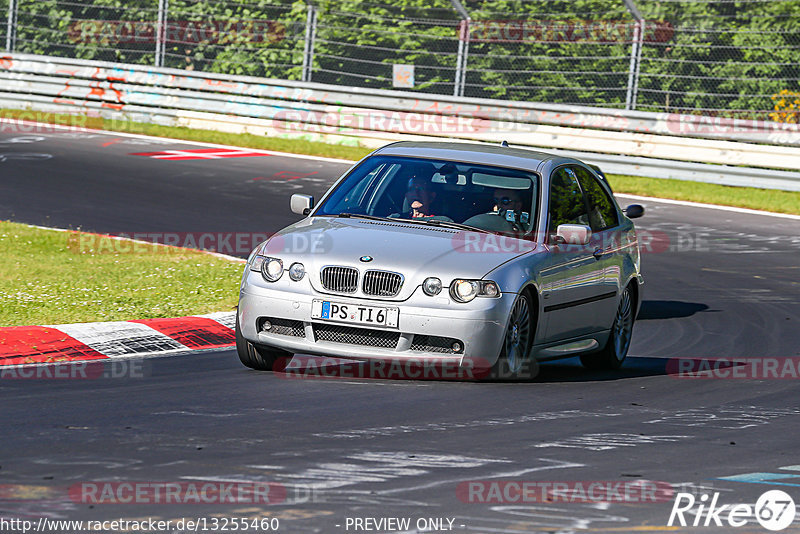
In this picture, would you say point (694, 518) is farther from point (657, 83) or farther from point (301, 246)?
point (657, 83)

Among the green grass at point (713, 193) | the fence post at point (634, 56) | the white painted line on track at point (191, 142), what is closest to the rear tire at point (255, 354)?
the green grass at point (713, 193)

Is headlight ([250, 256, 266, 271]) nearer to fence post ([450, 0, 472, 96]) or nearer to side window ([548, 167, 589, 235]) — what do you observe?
side window ([548, 167, 589, 235])

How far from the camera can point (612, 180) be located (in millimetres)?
22594

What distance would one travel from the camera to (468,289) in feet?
28.6

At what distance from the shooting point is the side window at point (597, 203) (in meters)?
10.6

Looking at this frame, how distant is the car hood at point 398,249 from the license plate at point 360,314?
0.39 feet

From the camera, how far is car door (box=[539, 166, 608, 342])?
9.49 m

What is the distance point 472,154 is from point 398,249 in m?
1.60

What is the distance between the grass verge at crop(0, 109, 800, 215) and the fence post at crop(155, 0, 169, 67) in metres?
1.22

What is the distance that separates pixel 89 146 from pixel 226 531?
740 inches

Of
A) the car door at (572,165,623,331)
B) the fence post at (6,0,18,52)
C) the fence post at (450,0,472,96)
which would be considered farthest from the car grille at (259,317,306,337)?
the fence post at (6,0,18,52)

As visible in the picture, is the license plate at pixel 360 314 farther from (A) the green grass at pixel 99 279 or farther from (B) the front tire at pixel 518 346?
(A) the green grass at pixel 99 279

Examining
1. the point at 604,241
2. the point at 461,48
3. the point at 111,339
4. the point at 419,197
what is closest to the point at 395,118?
the point at 461,48

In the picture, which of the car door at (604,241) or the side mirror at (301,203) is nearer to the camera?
the side mirror at (301,203)
